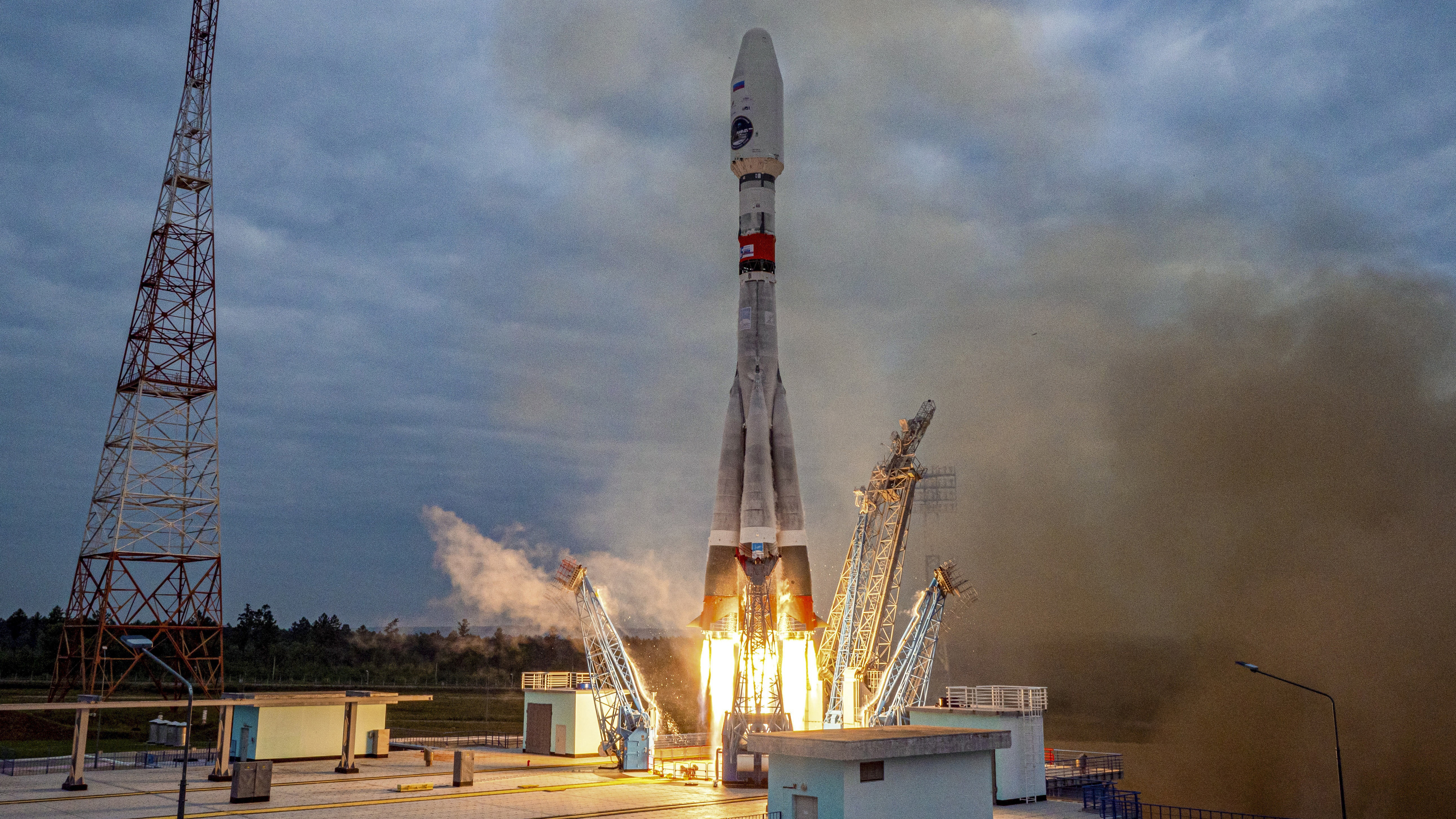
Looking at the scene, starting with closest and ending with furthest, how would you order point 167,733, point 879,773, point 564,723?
point 879,773, point 564,723, point 167,733

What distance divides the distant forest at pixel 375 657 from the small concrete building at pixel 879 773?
181 ft

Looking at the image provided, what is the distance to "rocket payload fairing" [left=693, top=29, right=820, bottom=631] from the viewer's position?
4456 centimetres

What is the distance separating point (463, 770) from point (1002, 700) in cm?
2096

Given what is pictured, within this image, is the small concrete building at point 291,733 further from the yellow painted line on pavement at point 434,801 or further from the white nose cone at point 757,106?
the white nose cone at point 757,106

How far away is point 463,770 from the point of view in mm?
34312

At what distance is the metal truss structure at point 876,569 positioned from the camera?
4706 centimetres

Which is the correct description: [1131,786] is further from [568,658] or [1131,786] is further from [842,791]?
[568,658]

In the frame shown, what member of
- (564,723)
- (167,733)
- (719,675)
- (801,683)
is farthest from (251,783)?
(167,733)

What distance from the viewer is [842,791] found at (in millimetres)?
22078

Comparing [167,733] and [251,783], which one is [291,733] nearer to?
[167,733]

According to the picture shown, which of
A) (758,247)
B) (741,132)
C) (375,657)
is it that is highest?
(741,132)

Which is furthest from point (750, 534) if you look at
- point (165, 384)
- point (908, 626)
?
point (165, 384)

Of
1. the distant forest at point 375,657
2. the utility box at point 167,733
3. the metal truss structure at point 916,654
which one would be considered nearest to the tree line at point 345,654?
the distant forest at point 375,657

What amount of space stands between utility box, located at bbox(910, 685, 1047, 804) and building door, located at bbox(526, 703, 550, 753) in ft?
63.2
